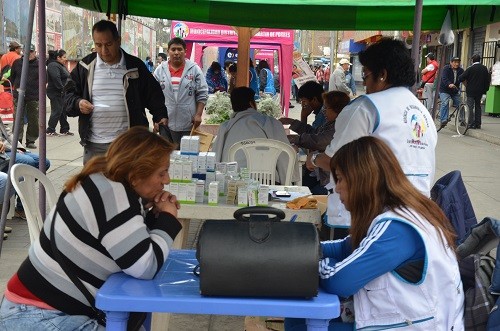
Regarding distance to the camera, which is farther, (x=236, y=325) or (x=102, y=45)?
(x=102, y=45)

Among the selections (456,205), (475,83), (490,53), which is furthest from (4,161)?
(490,53)

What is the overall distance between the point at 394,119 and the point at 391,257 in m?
1.32

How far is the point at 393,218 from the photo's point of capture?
2.21 m

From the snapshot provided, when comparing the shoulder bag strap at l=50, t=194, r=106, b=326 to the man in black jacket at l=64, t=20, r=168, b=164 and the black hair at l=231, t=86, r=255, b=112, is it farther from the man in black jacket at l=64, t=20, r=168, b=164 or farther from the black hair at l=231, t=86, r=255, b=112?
the black hair at l=231, t=86, r=255, b=112

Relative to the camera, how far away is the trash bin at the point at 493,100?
19.4 metres

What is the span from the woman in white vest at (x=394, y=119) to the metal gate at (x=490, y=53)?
1820 centimetres

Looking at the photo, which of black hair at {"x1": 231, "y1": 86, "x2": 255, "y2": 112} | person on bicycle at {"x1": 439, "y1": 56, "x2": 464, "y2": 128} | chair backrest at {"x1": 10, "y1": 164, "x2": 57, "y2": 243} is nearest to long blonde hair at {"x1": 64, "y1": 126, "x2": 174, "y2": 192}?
chair backrest at {"x1": 10, "y1": 164, "x2": 57, "y2": 243}

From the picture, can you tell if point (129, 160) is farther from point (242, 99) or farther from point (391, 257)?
point (242, 99)

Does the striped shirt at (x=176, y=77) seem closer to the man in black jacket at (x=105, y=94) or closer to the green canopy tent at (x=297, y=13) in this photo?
the green canopy tent at (x=297, y=13)

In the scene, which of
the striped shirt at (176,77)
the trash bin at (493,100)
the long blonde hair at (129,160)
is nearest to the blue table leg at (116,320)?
the long blonde hair at (129,160)

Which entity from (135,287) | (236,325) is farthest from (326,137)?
(135,287)

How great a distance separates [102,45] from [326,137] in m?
1.96

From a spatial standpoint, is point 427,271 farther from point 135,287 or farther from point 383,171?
point 135,287

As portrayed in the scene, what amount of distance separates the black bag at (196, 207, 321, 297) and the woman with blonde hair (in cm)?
30
